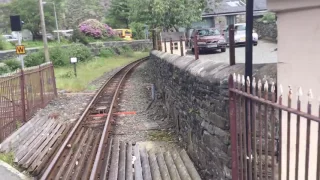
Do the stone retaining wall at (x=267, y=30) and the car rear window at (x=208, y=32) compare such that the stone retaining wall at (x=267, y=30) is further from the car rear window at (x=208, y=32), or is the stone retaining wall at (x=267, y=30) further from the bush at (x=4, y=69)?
the bush at (x=4, y=69)

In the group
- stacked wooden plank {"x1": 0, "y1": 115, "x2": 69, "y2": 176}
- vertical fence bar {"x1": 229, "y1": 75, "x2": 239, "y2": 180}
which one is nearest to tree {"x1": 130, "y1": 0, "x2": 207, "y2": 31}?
stacked wooden plank {"x1": 0, "y1": 115, "x2": 69, "y2": 176}

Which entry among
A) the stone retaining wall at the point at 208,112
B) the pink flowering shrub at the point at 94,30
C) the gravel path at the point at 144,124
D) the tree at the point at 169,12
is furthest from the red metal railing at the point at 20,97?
the pink flowering shrub at the point at 94,30

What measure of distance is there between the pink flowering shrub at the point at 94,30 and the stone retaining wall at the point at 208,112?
4009 centimetres

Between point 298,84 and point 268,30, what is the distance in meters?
25.5

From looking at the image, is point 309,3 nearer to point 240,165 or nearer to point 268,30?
point 240,165

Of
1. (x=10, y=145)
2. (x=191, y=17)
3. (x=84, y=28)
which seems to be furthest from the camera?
(x=84, y=28)

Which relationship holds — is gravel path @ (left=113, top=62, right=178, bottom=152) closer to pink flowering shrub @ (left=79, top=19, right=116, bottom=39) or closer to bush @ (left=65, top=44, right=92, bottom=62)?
bush @ (left=65, top=44, right=92, bottom=62)

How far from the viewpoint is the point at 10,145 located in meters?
7.71

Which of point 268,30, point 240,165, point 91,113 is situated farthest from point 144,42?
point 240,165

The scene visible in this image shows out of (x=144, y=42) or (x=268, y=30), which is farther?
(x=144, y=42)

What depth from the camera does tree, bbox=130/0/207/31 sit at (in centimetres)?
2445

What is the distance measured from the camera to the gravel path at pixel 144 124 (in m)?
8.75

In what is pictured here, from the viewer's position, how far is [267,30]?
2769 cm

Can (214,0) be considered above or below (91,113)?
above
